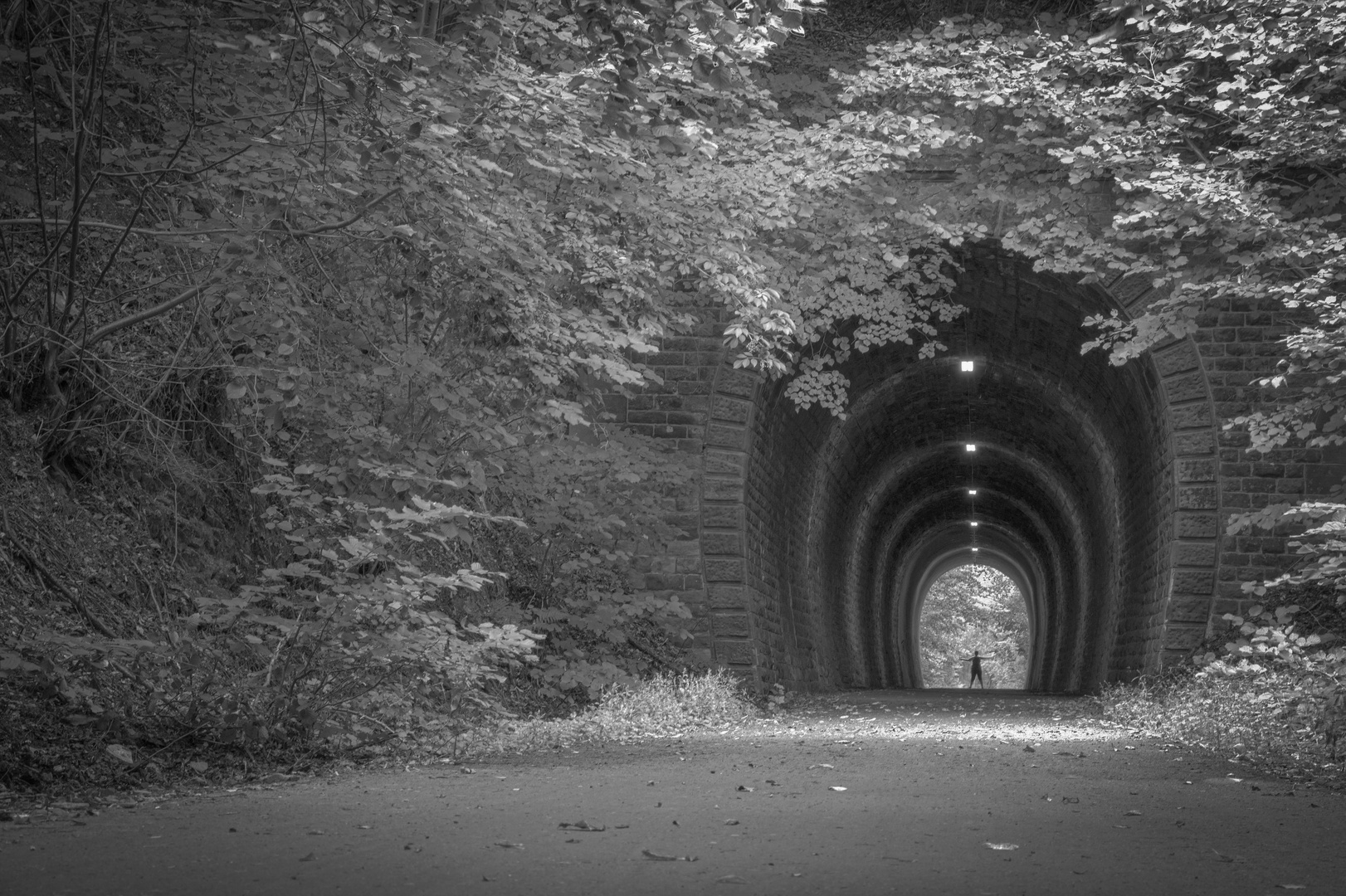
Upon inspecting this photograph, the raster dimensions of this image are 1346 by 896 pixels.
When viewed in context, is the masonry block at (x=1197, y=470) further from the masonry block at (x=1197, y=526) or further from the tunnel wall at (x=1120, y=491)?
the masonry block at (x=1197, y=526)

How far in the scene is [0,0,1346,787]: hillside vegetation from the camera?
722 cm

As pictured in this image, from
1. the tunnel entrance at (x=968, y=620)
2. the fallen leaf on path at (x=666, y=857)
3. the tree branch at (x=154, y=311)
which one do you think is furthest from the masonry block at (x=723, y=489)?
the tunnel entrance at (x=968, y=620)

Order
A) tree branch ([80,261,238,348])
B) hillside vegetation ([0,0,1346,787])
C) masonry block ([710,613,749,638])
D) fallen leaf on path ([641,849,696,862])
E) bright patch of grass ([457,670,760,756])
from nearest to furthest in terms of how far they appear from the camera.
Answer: fallen leaf on path ([641,849,696,862]) < hillside vegetation ([0,0,1346,787]) < tree branch ([80,261,238,348]) < bright patch of grass ([457,670,760,756]) < masonry block ([710,613,749,638])

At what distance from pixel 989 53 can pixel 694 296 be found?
396cm

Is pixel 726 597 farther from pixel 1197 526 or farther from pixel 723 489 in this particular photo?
pixel 1197 526

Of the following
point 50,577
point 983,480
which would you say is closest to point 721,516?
point 50,577

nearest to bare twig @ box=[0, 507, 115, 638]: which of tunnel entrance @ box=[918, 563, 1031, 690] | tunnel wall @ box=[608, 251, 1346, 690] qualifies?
tunnel wall @ box=[608, 251, 1346, 690]

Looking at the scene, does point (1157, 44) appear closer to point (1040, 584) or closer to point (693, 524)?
point (693, 524)

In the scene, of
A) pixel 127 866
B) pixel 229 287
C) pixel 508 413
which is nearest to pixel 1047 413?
pixel 508 413

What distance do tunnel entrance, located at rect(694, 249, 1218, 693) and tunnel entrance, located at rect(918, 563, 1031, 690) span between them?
26.8 meters

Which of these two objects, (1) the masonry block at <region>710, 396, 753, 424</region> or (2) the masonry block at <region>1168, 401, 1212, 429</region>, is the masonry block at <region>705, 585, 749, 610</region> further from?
(2) the masonry block at <region>1168, 401, 1212, 429</region>

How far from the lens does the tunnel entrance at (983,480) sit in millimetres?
14250

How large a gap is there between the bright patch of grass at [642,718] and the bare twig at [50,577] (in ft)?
7.23

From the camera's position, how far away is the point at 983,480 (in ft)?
102
